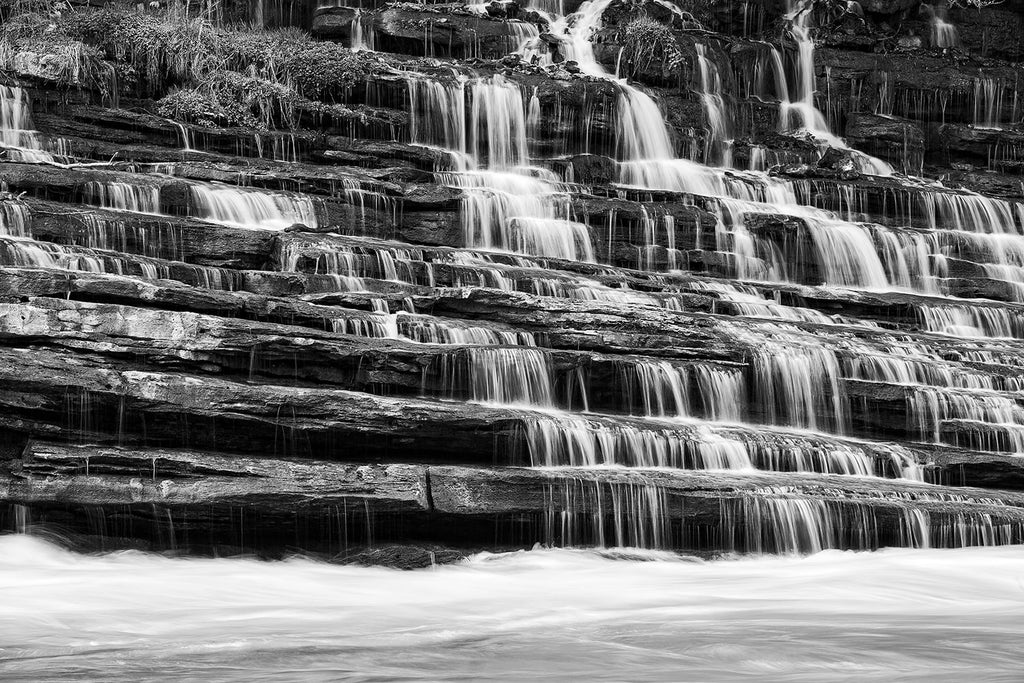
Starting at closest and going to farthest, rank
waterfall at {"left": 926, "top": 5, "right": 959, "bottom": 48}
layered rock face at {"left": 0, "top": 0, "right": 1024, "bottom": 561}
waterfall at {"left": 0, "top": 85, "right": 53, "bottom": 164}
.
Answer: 1. layered rock face at {"left": 0, "top": 0, "right": 1024, "bottom": 561}
2. waterfall at {"left": 0, "top": 85, "right": 53, "bottom": 164}
3. waterfall at {"left": 926, "top": 5, "right": 959, "bottom": 48}

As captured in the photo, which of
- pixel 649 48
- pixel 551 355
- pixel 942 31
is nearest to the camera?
pixel 551 355

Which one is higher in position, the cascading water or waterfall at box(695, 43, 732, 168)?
waterfall at box(695, 43, 732, 168)

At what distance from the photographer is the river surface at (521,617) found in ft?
16.8

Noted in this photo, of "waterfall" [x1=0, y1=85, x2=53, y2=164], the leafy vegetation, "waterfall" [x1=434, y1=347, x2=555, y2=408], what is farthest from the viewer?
the leafy vegetation

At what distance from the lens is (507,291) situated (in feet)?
38.7

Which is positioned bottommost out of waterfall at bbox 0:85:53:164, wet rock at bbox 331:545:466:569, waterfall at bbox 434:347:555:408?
wet rock at bbox 331:545:466:569

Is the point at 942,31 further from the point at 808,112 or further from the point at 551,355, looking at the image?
the point at 551,355

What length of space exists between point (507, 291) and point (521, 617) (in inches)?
219

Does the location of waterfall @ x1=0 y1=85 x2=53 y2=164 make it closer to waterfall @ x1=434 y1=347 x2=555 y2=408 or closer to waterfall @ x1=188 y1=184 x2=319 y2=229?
waterfall @ x1=188 y1=184 x2=319 y2=229

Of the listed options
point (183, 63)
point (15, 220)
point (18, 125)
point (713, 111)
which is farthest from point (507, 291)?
point (713, 111)

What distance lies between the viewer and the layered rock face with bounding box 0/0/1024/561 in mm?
8500

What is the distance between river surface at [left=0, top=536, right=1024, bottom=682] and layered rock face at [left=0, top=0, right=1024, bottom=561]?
1.35ft

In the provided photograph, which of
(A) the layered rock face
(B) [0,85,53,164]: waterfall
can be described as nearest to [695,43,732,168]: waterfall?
(A) the layered rock face

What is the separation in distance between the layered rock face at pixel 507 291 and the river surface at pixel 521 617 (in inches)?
16.2
